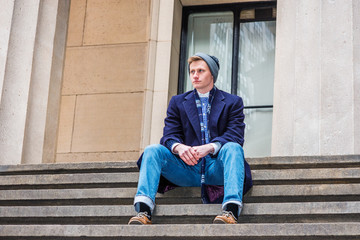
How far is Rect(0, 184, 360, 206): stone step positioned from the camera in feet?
19.5

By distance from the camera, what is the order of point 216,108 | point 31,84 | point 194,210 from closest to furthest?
1. point 194,210
2. point 216,108
3. point 31,84

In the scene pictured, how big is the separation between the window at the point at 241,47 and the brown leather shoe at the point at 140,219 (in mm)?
7127

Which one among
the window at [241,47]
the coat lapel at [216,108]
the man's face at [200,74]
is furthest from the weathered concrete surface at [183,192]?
the window at [241,47]

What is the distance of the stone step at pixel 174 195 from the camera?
5.94 metres

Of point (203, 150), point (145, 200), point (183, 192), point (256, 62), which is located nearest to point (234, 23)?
point (256, 62)

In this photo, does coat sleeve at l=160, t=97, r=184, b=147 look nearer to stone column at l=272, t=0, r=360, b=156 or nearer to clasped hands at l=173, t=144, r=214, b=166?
clasped hands at l=173, t=144, r=214, b=166

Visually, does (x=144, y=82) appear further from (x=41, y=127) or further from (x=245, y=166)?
(x=245, y=166)

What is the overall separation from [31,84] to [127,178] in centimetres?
356

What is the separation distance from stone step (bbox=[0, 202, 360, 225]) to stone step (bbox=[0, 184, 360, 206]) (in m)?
0.31

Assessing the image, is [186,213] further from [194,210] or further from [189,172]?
[189,172]

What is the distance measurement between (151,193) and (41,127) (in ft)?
15.0

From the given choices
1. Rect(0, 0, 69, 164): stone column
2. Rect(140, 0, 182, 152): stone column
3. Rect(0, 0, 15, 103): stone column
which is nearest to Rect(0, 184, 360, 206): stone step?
Rect(0, 0, 69, 164): stone column

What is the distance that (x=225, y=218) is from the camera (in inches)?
205

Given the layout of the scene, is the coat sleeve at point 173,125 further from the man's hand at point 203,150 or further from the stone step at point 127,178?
the stone step at point 127,178
